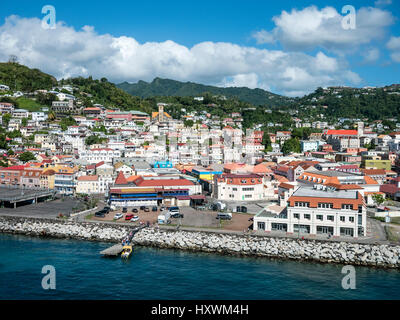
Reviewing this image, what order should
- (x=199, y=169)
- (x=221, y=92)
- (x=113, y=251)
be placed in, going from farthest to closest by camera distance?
(x=221, y=92)
(x=199, y=169)
(x=113, y=251)

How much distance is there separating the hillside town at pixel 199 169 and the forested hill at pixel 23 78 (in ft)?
12.7

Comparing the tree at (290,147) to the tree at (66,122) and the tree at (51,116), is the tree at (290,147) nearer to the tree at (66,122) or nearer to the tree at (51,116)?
the tree at (66,122)

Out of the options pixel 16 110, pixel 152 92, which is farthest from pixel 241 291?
pixel 152 92

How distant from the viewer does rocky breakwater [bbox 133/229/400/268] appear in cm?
1806

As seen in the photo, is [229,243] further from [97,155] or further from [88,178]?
[97,155]

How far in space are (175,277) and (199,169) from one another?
21.5 metres

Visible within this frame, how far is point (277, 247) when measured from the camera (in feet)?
63.2

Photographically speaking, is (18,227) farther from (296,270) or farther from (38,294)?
(296,270)

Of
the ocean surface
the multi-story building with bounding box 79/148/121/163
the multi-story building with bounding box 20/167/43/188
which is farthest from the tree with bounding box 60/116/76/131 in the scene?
the ocean surface

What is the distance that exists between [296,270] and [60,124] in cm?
5087

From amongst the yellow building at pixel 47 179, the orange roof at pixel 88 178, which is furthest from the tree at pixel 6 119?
the orange roof at pixel 88 178

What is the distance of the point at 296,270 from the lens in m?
17.5

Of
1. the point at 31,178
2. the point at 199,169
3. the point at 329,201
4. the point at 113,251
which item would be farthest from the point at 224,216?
the point at 31,178

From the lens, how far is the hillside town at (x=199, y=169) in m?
21.6
